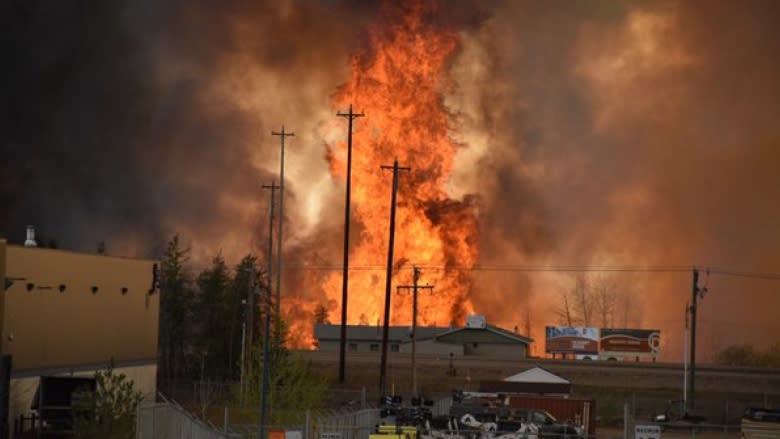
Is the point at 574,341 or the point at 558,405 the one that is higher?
the point at 574,341

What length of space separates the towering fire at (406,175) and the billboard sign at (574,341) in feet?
32.1

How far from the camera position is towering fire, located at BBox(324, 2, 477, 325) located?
115 meters

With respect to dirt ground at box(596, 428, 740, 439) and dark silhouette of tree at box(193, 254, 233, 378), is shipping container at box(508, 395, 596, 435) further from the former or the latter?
dark silhouette of tree at box(193, 254, 233, 378)

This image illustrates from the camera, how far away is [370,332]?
11450 centimetres

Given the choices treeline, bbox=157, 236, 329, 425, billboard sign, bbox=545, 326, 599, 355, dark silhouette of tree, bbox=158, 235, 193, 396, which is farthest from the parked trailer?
billboard sign, bbox=545, 326, 599, 355

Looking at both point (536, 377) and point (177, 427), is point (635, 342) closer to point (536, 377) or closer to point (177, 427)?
point (536, 377)

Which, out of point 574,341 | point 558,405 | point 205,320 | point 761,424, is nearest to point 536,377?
point 558,405

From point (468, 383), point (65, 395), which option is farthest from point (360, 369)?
point (65, 395)

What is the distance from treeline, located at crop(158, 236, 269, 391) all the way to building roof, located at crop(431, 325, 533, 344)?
15.7 m

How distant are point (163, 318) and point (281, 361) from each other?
132 ft

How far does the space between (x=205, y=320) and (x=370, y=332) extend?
17464 mm

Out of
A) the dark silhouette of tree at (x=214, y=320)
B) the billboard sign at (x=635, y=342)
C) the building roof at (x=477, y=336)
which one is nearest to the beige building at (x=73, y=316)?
the dark silhouette of tree at (x=214, y=320)

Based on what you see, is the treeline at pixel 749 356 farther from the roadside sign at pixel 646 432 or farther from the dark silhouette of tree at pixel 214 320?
the roadside sign at pixel 646 432

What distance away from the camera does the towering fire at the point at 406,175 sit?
115m
